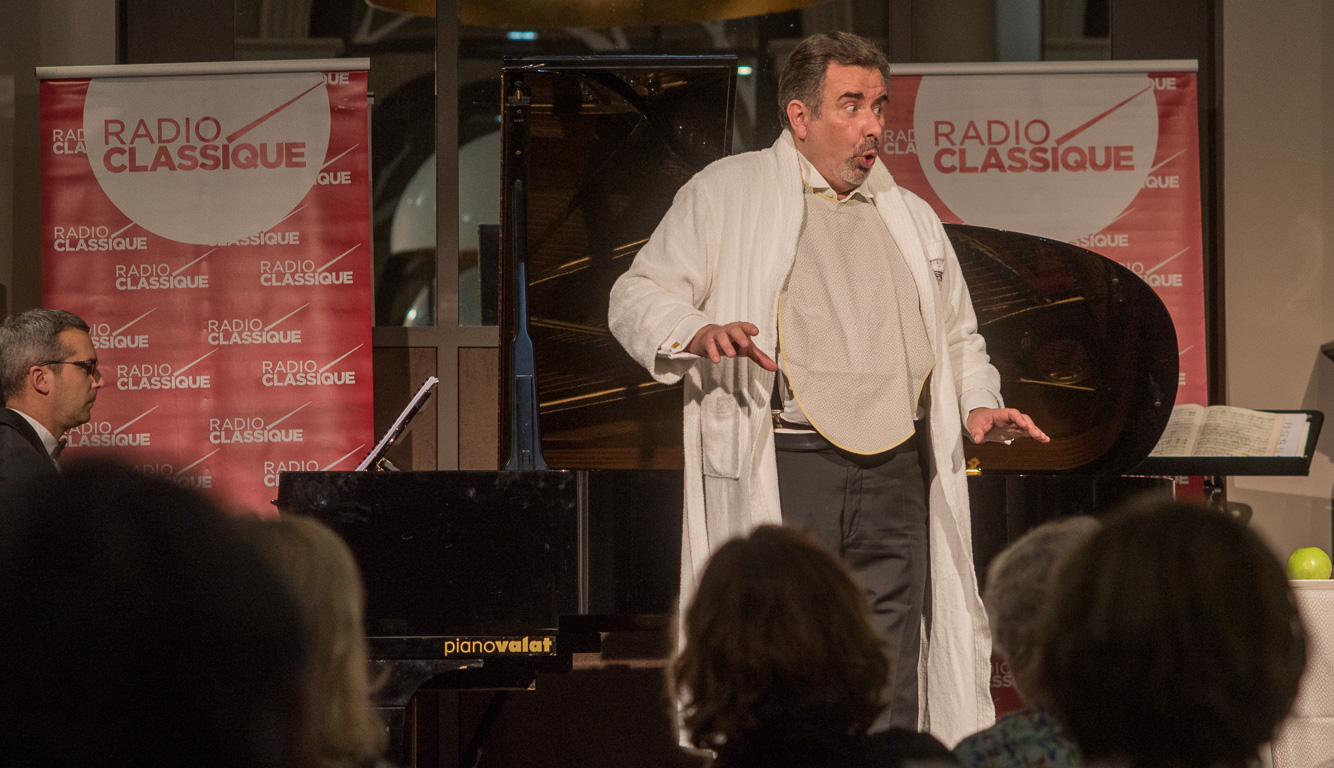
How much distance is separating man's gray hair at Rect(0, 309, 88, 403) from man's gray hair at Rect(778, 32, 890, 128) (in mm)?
2066

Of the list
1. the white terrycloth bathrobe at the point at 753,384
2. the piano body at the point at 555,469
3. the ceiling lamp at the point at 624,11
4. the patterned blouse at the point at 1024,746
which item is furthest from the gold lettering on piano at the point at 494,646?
the ceiling lamp at the point at 624,11

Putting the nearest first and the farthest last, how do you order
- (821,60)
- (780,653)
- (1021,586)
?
(780,653), (1021,586), (821,60)

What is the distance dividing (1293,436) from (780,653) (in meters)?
2.51

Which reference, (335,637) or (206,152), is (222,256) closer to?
(206,152)

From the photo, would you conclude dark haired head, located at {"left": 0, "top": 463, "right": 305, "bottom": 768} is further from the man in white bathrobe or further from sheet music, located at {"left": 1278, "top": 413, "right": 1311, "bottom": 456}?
sheet music, located at {"left": 1278, "top": 413, "right": 1311, "bottom": 456}

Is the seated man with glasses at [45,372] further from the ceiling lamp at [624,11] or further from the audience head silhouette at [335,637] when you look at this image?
the audience head silhouette at [335,637]

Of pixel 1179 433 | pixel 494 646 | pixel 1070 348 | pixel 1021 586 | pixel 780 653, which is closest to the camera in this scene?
pixel 780 653

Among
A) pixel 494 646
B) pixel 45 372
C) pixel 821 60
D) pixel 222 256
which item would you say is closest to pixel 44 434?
pixel 45 372

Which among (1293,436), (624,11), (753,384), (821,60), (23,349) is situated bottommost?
(1293,436)

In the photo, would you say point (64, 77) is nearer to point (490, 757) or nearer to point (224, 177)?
point (224, 177)

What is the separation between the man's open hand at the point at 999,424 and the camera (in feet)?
7.04

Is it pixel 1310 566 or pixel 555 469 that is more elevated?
pixel 555 469

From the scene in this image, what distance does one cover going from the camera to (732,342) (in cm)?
188

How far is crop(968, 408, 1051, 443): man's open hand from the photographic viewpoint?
84.5 inches
